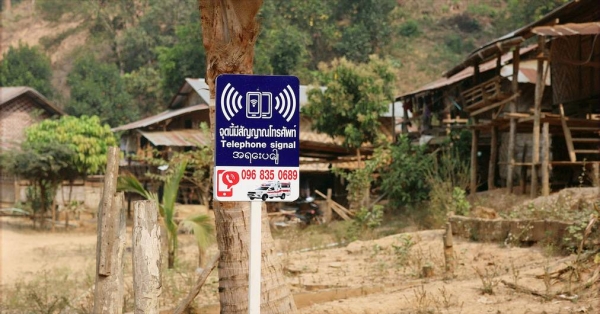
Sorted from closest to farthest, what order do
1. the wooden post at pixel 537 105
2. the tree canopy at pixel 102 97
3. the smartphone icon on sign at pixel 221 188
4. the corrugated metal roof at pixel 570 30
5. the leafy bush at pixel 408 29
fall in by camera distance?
1. the smartphone icon on sign at pixel 221 188
2. the corrugated metal roof at pixel 570 30
3. the wooden post at pixel 537 105
4. the tree canopy at pixel 102 97
5. the leafy bush at pixel 408 29

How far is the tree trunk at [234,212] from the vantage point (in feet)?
19.5

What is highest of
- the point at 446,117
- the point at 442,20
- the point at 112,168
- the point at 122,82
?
the point at 442,20

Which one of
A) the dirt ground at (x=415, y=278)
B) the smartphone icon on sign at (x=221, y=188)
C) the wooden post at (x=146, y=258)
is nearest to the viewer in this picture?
the smartphone icon on sign at (x=221, y=188)

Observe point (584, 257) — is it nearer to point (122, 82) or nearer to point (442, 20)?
point (122, 82)

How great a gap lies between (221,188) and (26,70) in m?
42.5

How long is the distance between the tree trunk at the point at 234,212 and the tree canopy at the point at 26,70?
39653 millimetres

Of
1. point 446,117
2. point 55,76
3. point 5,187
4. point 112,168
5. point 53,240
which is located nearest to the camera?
point 112,168

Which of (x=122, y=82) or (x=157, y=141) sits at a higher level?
(x=122, y=82)

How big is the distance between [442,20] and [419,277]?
4679cm

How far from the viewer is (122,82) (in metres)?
41.5

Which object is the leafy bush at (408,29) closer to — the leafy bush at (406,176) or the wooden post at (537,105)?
the leafy bush at (406,176)

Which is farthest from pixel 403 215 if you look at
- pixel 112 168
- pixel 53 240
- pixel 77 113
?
pixel 77 113

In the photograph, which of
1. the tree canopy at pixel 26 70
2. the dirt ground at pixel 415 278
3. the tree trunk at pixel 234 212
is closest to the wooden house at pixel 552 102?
the dirt ground at pixel 415 278

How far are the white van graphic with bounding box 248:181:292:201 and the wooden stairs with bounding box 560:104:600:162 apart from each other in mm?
11231
